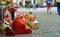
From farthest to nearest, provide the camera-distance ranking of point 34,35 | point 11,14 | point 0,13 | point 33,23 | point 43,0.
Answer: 1. point 43,0
2. point 11,14
3. point 33,23
4. point 34,35
5. point 0,13

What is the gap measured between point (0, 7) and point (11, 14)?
4.87 meters

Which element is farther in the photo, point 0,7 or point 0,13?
point 0,13

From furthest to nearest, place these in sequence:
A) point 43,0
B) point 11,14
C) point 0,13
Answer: point 43,0 → point 11,14 → point 0,13

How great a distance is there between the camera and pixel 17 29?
34.1ft

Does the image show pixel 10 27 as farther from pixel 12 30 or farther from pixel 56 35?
pixel 56 35

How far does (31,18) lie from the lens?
12234 mm

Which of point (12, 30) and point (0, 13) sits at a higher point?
point (0, 13)

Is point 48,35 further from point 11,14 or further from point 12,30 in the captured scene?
point 11,14

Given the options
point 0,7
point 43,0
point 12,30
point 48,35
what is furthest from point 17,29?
point 43,0

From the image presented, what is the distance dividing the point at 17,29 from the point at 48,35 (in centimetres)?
126

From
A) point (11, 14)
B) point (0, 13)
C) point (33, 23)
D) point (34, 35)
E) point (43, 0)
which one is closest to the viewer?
point (0, 13)

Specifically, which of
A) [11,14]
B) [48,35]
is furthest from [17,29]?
[11,14]

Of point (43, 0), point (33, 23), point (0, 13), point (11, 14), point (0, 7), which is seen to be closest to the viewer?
point (0, 7)

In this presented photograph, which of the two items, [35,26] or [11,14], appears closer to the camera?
[35,26]
